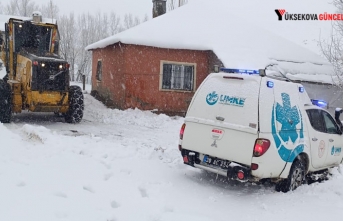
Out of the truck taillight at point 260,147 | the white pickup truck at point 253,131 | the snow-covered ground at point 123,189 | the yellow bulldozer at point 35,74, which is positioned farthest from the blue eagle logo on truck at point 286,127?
the yellow bulldozer at point 35,74

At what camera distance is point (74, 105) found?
1219 centimetres

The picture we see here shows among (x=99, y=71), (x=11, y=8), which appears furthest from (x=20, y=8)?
(x=99, y=71)

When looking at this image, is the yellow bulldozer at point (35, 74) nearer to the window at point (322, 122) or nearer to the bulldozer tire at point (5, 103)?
the bulldozer tire at point (5, 103)

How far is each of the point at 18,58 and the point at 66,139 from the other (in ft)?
16.1

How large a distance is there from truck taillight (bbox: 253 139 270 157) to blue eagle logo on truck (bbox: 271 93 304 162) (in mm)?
233

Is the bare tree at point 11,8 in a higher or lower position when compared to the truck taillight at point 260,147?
higher

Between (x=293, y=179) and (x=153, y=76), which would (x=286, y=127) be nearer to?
(x=293, y=179)

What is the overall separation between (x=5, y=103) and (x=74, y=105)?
211cm

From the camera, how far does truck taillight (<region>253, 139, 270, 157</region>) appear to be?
602 cm

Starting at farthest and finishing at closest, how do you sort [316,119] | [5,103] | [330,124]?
[5,103]
[330,124]
[316,119]

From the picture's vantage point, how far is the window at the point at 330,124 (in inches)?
302

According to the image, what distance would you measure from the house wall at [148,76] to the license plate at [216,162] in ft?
32.0

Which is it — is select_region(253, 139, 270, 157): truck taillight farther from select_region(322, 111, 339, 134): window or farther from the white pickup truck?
select_region(322, 111, 339, 134): window

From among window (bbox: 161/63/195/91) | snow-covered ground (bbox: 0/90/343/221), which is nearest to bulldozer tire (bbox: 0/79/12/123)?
snow-covered ground (bbox: 0/90/343/221)
